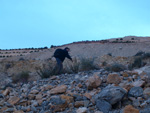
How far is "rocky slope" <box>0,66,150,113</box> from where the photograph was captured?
5.81m

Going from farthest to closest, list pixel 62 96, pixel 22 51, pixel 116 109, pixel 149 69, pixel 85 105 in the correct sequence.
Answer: pixel 22 51 < pixel 149 69 < pixel 62 96 < pixel 85 105 < pixel 116 109

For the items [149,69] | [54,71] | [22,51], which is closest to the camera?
[149,69]

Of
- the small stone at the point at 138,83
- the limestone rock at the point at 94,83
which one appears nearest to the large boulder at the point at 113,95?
the small stone at the point at 138,83

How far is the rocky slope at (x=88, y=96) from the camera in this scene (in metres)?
5.81

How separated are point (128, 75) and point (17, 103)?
3.34 meters

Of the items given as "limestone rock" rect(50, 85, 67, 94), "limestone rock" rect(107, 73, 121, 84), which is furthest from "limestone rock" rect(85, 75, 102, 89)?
"limestone rock" rect(50, 85, 67, 94)

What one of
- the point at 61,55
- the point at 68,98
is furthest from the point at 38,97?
the point at 61,55

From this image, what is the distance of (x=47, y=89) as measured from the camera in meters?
7.79

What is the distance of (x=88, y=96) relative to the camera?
652 cm

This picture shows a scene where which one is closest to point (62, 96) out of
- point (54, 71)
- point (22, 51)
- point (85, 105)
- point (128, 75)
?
point (85, 105)

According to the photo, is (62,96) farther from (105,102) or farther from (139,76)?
(139,76)

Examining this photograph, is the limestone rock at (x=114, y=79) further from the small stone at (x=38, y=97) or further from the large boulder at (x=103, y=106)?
the small stone at (x=38, y=97)

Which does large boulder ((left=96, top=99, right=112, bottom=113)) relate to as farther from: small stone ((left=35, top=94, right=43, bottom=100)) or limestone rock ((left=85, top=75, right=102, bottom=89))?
small stone ((left=35, top=94, right=43, bottom=100))

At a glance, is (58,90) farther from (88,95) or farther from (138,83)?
(138,83)
